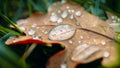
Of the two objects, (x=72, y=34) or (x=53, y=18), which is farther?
(x=53, y=18)

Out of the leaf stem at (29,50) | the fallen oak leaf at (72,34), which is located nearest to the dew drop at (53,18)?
the fallen oak leaf at (72,34)

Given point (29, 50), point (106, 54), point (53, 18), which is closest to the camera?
point (106, 54)

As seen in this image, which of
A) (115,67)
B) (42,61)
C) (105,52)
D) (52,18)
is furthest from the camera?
(52,18)

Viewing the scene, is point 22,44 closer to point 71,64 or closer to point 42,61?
point 42,61

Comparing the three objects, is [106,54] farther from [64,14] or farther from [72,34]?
[64,14]

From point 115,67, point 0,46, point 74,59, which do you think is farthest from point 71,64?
point 0,46

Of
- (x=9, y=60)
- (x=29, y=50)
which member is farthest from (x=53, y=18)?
(x=9, y=60)

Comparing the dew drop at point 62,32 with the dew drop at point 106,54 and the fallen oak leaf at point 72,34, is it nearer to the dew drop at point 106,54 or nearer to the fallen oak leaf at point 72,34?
the fallen oak leaf at point 72,34

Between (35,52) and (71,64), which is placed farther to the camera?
(35,52)
